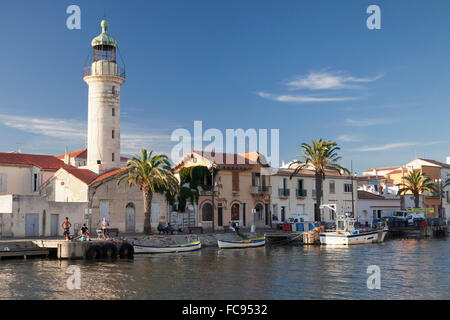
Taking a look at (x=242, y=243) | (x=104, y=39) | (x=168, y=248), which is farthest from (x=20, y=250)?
(x=104, y=39)

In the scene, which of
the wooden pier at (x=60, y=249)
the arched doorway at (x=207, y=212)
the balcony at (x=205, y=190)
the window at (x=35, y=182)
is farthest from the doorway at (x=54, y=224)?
the arched doorway at (x=207, y=212)

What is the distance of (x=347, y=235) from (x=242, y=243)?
10.8m

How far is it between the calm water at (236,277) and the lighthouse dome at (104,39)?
86.4 ft

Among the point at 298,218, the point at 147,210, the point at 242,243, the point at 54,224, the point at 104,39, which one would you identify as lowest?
the point at 242,243

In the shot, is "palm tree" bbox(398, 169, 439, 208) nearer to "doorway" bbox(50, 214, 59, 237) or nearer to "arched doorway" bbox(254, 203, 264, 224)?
"arched doorway" bbox(254, 203, 264, 224)

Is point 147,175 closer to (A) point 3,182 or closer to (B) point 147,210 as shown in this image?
(B) point 147,210

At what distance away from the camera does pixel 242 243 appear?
4616cm

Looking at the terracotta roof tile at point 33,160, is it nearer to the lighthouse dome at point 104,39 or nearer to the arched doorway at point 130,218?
the arched doorway at point 130,218

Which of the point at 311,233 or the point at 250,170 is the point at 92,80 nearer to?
the point at 250,170

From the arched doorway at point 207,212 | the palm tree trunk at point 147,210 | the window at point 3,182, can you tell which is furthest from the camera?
the arched doorway at point 207,212

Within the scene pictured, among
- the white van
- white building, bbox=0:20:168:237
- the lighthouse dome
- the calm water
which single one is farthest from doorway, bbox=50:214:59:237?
the white van

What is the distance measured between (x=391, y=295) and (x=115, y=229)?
27647 mm

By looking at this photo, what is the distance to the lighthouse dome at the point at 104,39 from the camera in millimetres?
53656
